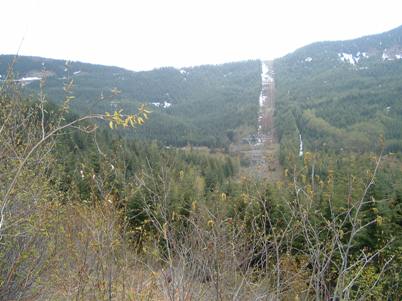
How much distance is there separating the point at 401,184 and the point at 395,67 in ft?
591

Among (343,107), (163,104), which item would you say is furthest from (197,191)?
(163,104)

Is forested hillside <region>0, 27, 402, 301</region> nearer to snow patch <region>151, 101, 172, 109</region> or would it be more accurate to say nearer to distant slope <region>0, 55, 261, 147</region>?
distant slope <region>0, 55, 261, 147</region>

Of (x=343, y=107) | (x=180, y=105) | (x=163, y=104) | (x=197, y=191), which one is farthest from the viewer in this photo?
(x=163, y=104)

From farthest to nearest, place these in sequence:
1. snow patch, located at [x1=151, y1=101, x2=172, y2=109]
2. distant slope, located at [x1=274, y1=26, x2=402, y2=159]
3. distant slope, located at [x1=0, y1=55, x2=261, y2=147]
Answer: snow patch, located at [x1=151, y1=101, x2=172, y2=109] < distant slope, located at [x1=0, y1=55, x2=261, y2=147] < distant slope, located at [x1=274, y1=26, x2=402, y2=159]

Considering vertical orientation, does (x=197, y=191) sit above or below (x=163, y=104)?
above

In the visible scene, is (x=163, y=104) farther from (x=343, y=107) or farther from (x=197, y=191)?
(x=197, y=191)

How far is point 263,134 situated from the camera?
385 ft

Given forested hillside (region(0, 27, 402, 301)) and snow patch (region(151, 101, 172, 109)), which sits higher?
forested hillside (region(0, 27, 402, 301))

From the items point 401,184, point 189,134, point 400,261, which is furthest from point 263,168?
point 189,134

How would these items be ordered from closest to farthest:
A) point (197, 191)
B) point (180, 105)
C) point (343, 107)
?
point (197, 191) → point (343, 107) → point (180, 105)

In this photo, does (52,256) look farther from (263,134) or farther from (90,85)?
(90,85)

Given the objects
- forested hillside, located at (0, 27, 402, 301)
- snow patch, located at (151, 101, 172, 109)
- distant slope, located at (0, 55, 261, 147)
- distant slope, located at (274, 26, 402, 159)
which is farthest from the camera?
snow patch, located at (151, 101, 172, 109)

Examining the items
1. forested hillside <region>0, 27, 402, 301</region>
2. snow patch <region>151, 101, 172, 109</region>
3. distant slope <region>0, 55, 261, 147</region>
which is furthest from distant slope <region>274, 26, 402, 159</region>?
snow patch <region>151, 101, 172, 109</region>

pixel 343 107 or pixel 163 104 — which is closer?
pixel 343 107
